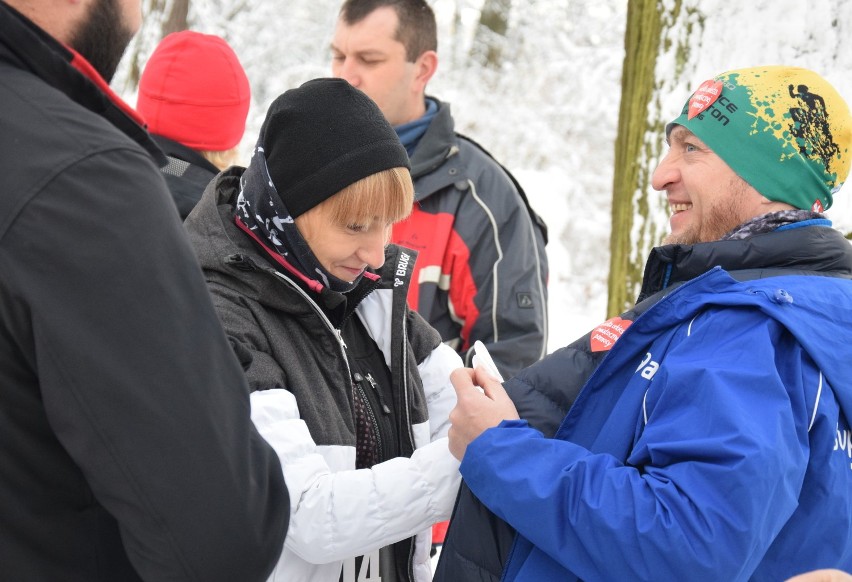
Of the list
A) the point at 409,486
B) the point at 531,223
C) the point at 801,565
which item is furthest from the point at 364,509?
the point at 531,223

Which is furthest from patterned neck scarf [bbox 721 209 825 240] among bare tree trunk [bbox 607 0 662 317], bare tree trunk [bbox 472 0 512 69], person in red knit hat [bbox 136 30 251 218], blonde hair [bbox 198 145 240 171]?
bare tree trunk [bbox 472 0 512 69]

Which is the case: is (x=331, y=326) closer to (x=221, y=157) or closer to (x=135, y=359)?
(x=135, y=359)

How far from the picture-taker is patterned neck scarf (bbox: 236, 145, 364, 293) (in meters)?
1.91

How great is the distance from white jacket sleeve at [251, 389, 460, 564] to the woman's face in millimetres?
354

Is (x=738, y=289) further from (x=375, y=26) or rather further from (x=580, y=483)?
(x=375, y=26)

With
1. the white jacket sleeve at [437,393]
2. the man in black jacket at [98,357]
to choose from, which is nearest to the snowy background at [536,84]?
the white jacket sleeve at [437,393]

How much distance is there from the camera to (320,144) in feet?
6.23

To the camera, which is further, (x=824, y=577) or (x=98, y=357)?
(x=824, y=577)

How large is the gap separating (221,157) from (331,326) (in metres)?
1.39

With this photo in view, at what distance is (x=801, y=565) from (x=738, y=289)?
1.67ft

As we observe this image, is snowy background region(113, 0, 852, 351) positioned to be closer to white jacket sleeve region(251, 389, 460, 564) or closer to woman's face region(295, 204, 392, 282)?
woman's face region(295, 204, 392, 282)

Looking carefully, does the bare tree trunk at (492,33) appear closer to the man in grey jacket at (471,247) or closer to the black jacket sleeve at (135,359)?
the man in grey jacket at (471,247)

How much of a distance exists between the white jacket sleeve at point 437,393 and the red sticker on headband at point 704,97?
0.84 m

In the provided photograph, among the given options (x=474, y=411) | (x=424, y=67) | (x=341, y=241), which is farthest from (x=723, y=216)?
(x=424, y=67)
